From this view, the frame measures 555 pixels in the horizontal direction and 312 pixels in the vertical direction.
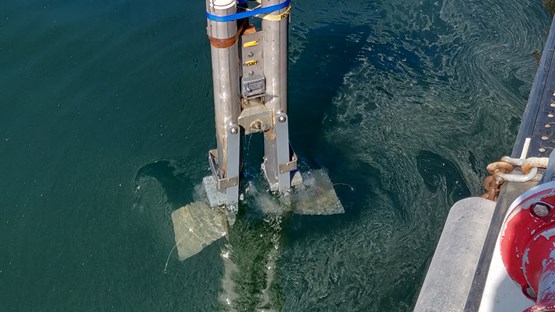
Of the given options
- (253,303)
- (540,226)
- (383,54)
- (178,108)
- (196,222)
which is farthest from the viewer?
(383,54)

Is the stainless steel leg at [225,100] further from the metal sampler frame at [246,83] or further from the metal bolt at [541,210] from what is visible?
the metal bolt at [541,210]

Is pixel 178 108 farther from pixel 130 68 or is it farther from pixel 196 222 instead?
pixel 196 222

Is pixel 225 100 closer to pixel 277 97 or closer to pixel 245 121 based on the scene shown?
pixel 245 121

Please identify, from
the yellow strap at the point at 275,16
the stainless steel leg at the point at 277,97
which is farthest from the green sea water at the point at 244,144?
the yellow strap at the point at 275,16

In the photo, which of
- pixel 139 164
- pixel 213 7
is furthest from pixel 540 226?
pixel 139 164

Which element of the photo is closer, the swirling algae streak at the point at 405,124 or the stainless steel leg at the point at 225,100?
the stainless steel leg at the point at 225,100

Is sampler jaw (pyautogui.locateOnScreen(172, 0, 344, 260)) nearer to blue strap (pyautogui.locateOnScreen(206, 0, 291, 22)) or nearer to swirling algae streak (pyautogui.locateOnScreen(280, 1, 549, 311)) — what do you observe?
blue strap (pyautogui.locateOnScreen(206, 0, 291, 22))
